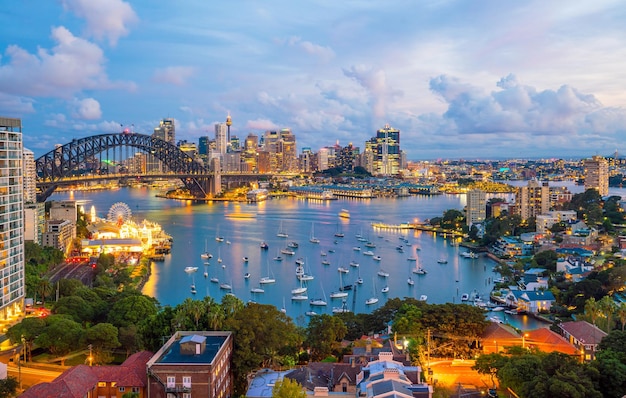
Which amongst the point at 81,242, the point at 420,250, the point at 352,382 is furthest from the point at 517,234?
the point at 352,382

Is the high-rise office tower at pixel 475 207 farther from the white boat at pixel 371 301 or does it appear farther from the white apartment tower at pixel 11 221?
the white apartment tower at pixel 11 221

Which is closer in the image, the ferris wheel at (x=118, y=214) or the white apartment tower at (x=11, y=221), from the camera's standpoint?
the white apartment tower at (x=11, y=221)

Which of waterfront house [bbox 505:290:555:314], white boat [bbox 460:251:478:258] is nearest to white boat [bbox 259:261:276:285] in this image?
waterfront house [bbox 505:290:555:314]

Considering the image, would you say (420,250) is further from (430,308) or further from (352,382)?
(352,382)

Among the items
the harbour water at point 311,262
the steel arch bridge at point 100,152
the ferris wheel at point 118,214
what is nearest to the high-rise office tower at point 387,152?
the steel arch bridge at point 100,152

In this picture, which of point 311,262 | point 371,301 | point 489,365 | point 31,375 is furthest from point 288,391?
point 311,262
